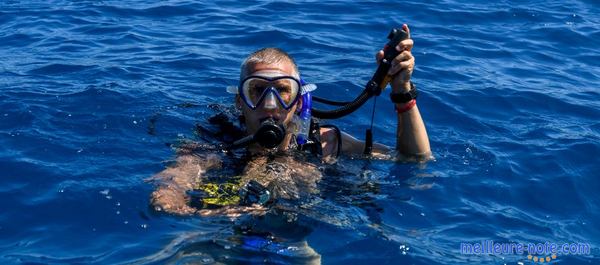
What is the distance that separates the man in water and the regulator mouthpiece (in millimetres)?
175

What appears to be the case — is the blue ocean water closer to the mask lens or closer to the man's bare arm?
the man's bare arm

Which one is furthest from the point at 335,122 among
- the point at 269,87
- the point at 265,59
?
the point at 269,87

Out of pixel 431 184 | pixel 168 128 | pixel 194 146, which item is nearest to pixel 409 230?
pixel 431 184

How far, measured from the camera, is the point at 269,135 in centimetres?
457

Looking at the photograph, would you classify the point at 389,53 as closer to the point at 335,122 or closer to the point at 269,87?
the point at 269,87

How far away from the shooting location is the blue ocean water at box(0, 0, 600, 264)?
446cm

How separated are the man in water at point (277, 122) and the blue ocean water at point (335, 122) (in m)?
0.20

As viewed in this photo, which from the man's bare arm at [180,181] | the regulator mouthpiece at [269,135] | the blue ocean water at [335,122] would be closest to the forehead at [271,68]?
the regulator mouthpiece at [269,135]

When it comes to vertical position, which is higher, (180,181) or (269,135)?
(269,135)

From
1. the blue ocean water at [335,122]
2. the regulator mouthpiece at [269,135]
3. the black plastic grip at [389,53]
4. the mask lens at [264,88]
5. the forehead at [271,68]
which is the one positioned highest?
the black plastic grip at [389,53]

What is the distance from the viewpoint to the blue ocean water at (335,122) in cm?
446

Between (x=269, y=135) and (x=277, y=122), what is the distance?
0.22 m

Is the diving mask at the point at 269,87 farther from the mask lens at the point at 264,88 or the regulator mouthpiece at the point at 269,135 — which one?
the regulator mouthpiece at the point at 269,135

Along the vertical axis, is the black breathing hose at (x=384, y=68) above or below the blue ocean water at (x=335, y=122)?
above
